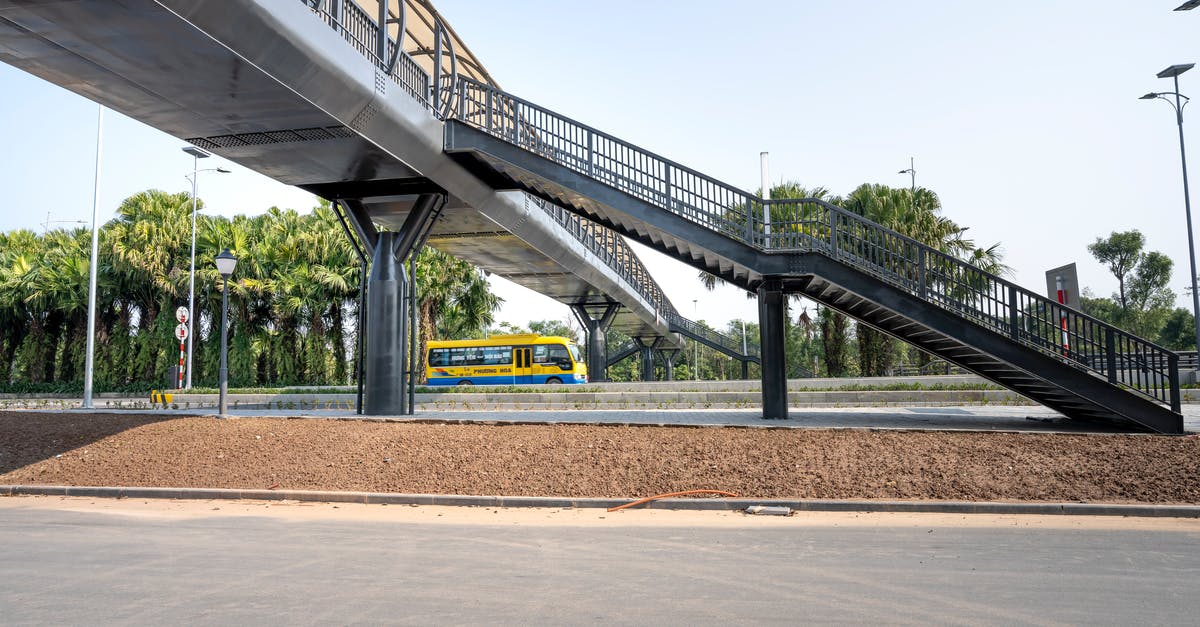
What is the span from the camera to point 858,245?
1492 centimetres

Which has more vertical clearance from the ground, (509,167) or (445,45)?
(445,45)

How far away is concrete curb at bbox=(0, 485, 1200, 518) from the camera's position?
8461 millimetres

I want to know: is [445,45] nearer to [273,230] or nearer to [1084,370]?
[1084,370]

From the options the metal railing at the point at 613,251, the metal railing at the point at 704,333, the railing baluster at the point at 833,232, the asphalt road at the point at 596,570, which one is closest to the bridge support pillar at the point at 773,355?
the railing baluster at the point at 833,232

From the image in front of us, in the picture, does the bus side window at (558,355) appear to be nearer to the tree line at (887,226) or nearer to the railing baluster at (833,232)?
the tree line at (887,226)

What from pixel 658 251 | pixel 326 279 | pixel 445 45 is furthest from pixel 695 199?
pixel 326 279

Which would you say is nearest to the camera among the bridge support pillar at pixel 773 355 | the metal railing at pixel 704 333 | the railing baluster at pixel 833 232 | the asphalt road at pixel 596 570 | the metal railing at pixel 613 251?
the asphalt road at pixel 596 570

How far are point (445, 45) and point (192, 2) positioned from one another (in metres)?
7.99

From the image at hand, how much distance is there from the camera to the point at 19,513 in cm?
938

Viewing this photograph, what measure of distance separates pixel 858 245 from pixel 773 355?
2.90 m

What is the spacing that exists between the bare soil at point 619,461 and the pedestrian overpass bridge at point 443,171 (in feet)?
7.90

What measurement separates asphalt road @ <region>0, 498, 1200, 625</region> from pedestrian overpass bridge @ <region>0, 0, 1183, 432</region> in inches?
220

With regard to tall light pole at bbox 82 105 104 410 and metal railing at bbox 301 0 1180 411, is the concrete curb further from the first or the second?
tall light pole at bbox 82 105 104 410

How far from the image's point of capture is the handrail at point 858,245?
41.8 feet
